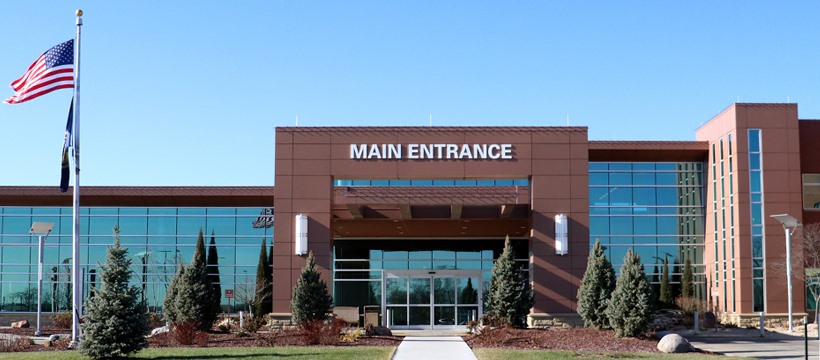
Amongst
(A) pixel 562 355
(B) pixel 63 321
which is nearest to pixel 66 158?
(A) pixel 562 355

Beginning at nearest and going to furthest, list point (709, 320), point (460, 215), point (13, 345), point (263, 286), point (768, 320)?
point (13, 345) < point (709, 320) < point (768, 320) < point (460, 215) < point (263, 286)

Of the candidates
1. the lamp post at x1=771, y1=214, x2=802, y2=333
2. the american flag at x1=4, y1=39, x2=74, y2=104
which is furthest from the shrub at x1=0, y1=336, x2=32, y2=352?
the lamp post at x1=771, y1=214, x2=802, y2=333

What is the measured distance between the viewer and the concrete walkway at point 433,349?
25.8m

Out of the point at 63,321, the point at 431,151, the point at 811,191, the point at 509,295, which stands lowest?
the point at 63,321

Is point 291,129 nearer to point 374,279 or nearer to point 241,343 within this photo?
point 374,279

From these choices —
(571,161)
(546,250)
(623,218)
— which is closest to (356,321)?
(546,250)

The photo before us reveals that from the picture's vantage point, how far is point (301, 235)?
3931cm

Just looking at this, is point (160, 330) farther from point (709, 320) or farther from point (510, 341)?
point (709, 320)

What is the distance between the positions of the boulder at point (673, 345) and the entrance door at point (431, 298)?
1583 centimetres

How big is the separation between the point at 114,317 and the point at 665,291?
2814 cm

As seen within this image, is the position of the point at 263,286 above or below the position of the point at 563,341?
above

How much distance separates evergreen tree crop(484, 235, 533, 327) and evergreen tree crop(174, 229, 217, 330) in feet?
34.5

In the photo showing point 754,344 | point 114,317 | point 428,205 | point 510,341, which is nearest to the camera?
point 114,317

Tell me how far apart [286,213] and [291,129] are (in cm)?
353
